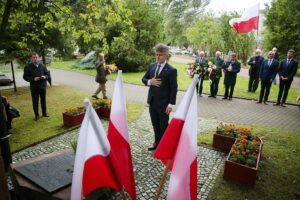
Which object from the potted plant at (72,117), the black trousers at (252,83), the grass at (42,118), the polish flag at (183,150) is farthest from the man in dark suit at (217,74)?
the polish flag at (183,150)

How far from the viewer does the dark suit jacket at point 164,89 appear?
200 inches

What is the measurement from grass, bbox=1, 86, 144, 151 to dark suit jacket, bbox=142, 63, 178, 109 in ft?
9.88

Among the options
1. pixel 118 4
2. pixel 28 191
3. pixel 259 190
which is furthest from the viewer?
pixel 118 4

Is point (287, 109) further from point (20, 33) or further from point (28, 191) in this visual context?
point (20, 33)

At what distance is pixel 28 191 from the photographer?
136 inches

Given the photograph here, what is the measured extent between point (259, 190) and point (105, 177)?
3.29 metres

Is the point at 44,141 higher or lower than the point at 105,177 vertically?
lower

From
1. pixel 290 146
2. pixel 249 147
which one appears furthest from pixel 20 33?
pixel 290 146

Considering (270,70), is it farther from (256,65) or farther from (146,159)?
(146,159)

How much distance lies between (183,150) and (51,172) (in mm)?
2351

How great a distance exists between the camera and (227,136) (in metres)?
5.86

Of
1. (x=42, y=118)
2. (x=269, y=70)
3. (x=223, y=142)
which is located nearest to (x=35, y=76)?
(x=42, y=118)

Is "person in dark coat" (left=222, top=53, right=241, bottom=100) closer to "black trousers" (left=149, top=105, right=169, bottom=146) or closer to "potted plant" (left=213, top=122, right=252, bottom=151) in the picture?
"potted plant" (left=213, top=122, right=252, bottom=151)

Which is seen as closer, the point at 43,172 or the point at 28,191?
the point at 28,191
